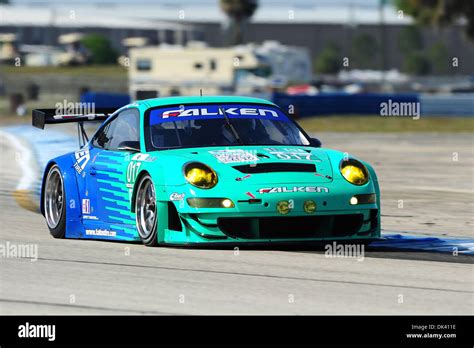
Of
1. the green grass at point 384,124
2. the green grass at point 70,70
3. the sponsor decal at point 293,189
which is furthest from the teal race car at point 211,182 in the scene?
the green grass at point 70,70

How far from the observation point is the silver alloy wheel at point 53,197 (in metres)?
10.8

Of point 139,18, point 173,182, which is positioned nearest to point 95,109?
point 173,182

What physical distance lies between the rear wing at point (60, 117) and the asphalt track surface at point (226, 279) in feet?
3.13

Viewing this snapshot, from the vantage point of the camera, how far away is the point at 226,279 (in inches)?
303

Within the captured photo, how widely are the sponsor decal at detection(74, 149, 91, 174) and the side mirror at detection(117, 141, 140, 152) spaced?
0.54 meters

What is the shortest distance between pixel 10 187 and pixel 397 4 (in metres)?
81.7

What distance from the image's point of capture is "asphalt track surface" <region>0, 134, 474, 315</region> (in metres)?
6.66

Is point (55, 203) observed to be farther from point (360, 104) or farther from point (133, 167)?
point (360, 104)

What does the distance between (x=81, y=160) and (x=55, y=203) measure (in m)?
0.57

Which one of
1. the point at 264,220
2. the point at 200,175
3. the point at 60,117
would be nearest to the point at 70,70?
the point at 60,117

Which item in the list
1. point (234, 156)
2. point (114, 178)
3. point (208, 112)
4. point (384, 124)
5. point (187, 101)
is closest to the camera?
point (234, 156)

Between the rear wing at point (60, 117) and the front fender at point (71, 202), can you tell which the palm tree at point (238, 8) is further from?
the front fender at point (71, 202)

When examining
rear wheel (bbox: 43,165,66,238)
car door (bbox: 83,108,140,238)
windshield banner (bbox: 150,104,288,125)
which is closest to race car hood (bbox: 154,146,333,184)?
car door (bbox: 83,108,140,238)
